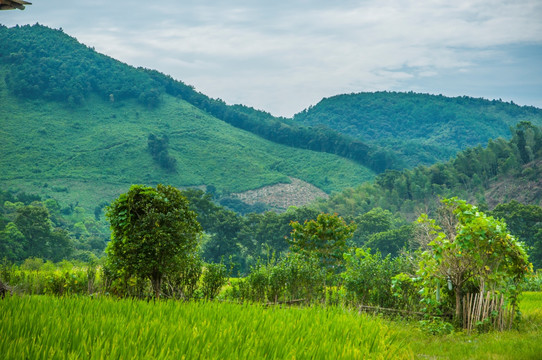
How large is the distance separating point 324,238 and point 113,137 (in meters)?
85.1

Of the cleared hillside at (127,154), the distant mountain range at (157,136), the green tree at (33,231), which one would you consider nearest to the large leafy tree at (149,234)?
the green tree at (33,231)

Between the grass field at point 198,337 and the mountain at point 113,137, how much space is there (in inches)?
2764

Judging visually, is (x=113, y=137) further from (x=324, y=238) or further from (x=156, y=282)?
(x=156, y=282)

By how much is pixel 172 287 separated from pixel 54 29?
131752mm

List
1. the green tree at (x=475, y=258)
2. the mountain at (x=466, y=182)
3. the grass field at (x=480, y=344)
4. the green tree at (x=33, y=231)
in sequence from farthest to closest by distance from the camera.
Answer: the mountain at (x=466, y=182) → the green tree at (x=33, y=231) → the green tree at (x=475, y=258) → the grass field at (x=480, y=344)

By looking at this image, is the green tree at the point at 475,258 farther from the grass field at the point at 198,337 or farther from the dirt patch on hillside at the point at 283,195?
the dirt patch on hillside at the point at 283,195

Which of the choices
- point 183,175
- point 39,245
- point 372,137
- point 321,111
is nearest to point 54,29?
point 183,175

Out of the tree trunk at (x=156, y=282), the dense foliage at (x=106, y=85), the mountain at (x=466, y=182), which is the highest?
the dense foliage at (x=106, y=85)

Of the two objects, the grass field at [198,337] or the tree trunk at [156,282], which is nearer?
the grass field at [198,337]

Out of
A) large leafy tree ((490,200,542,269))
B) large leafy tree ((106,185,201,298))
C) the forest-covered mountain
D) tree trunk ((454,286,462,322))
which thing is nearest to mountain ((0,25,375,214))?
the forest-covered mountain

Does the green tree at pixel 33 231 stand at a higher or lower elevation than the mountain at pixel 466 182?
lower

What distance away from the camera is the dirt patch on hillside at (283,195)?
86.0m

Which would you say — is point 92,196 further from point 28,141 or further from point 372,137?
point 372,137

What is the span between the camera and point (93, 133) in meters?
93.7
